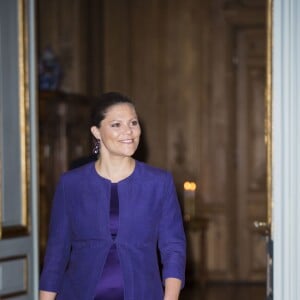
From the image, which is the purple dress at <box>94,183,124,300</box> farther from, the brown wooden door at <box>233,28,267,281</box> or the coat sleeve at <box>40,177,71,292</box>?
the brown wooden door at <box>233,28,267,281</box>

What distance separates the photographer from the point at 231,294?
7.03 metres

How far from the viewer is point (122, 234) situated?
262cm

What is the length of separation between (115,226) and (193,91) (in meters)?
5.10

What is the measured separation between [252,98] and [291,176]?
4.76 m

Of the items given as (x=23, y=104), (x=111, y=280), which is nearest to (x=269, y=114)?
(x=111, y=280)

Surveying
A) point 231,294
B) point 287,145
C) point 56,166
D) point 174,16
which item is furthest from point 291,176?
point 174,16

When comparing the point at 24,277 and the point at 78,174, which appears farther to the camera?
the point at 24,277

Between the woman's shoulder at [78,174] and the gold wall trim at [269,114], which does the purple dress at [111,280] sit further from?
the gold wall trim at [269,114]

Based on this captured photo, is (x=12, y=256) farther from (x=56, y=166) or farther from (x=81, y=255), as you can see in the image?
(x=56, y=166)

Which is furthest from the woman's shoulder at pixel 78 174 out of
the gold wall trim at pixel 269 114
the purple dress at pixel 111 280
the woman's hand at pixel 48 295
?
the gold wall trim at pixel 269 114

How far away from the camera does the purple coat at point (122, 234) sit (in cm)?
260

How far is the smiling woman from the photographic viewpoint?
2594mm

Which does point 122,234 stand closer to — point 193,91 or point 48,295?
point 48,295

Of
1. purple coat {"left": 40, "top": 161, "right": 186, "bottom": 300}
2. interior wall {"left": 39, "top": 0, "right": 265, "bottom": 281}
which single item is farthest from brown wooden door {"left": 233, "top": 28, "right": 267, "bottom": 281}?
purple coat {"left": 40, "top": 161, "right": 186, "bottom": 300}
